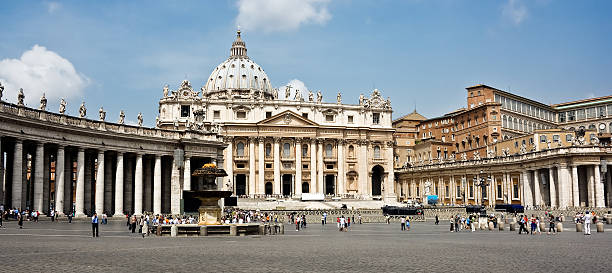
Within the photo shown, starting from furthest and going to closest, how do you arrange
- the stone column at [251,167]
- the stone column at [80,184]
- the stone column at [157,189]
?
1. the stone column at [251,167]
2. the stone column at [157,189]
3. the stone column at [80,184]

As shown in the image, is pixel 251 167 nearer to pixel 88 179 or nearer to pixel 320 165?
pixel 320 165

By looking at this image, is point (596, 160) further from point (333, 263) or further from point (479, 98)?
Answer: point (333, 263)

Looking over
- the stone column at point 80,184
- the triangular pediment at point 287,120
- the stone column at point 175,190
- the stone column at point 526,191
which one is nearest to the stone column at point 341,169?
the triangular pediment at point 287,120

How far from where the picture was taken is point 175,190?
2368 inches

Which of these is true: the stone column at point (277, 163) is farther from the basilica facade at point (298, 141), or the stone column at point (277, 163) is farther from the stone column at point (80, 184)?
the stone column at point (80, 184)

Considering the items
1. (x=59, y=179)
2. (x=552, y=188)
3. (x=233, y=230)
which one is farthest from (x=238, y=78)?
(x=233, y=230)

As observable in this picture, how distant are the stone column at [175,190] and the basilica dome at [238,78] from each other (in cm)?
8450

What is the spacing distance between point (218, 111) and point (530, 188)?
174 ft

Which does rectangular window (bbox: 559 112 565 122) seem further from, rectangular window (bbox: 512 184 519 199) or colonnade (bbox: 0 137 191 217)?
colonnade (bbox: 0 137 191 217)

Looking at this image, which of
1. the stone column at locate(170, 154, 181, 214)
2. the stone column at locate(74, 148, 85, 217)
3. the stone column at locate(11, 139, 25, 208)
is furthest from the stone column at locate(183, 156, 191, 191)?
the stone column at locate(11, 139, 25, 208)

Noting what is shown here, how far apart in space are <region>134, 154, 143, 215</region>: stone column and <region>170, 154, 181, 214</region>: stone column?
3579 mm

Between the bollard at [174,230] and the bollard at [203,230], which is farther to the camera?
the bollard at [203,230]

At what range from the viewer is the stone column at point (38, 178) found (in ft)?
155

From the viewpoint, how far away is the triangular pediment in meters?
111
